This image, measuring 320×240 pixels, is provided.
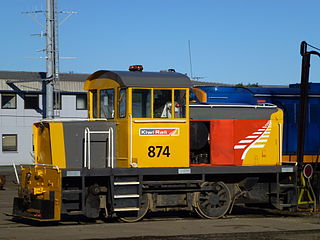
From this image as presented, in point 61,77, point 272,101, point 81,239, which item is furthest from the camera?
point 61,77

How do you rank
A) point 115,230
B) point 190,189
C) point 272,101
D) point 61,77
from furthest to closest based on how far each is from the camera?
1. point 61,77
2. point 272,101
3. point 190,189
4. point 115,230

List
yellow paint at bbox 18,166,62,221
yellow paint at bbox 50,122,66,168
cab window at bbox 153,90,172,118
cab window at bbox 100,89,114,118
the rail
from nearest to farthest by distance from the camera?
yellow paint at bbox 18,166,62,221, yellow paint at bbox 50,122,66,168, the rail, cab window at bbox 153,90,172,118, cab window at bbox 100,89,114,118

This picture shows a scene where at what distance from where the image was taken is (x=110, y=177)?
1436 cm

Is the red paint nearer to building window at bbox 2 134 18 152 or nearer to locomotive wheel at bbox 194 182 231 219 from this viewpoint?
locomotive wheel at bbox 194 182 231 219

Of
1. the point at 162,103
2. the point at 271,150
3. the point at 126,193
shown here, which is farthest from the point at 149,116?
the point at 271,150

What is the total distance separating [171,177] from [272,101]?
5.59 m

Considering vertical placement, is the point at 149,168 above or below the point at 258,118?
below

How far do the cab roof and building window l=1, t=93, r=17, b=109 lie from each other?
32.8 m

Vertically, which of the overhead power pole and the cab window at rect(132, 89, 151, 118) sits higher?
the overhead power pole

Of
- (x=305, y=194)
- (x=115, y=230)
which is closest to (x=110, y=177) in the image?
(x=115, y=230)

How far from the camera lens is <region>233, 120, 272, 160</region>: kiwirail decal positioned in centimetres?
1599

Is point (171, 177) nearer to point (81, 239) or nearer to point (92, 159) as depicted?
point (92, 159)

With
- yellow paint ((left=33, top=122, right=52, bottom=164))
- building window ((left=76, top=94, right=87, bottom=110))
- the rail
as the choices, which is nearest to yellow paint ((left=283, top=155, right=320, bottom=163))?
the rail

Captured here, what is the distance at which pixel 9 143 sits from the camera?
4628 cm
